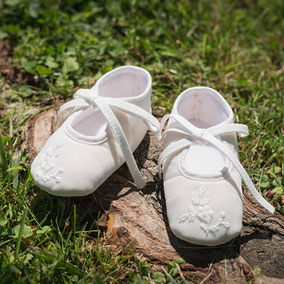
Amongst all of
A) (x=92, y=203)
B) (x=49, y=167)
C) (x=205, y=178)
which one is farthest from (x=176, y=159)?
→ (x=49, y=167)

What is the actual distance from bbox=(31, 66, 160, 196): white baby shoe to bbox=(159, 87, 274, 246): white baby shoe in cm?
16

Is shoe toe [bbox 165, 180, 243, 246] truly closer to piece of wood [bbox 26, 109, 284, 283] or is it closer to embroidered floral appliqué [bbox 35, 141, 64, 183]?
piece of wood [bbox 26, 109, 284, 283]

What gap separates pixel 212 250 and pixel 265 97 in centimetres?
137

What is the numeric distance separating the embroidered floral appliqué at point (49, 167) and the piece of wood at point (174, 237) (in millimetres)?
261

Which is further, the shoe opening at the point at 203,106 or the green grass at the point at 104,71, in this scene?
the shoe opening at the point at 203,106

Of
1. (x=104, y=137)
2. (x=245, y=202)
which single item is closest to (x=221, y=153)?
(x=245, y=202)

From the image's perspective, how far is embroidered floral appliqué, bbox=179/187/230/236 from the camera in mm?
1556

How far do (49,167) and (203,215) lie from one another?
0.69 metres

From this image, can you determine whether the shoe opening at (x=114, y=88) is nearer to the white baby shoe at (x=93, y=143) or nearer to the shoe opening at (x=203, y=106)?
the white baby shoe at (x=93, y=143)

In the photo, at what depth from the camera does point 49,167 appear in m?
1.69

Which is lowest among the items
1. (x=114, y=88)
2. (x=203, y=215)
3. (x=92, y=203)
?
(x=92, y=203)

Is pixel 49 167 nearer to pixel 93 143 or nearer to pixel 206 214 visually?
pixel 93 143

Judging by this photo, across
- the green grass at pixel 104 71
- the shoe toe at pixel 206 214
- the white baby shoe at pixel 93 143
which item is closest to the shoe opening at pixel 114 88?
the white baby shoe at pixel 93 143

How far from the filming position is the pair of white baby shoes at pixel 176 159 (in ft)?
5.22
